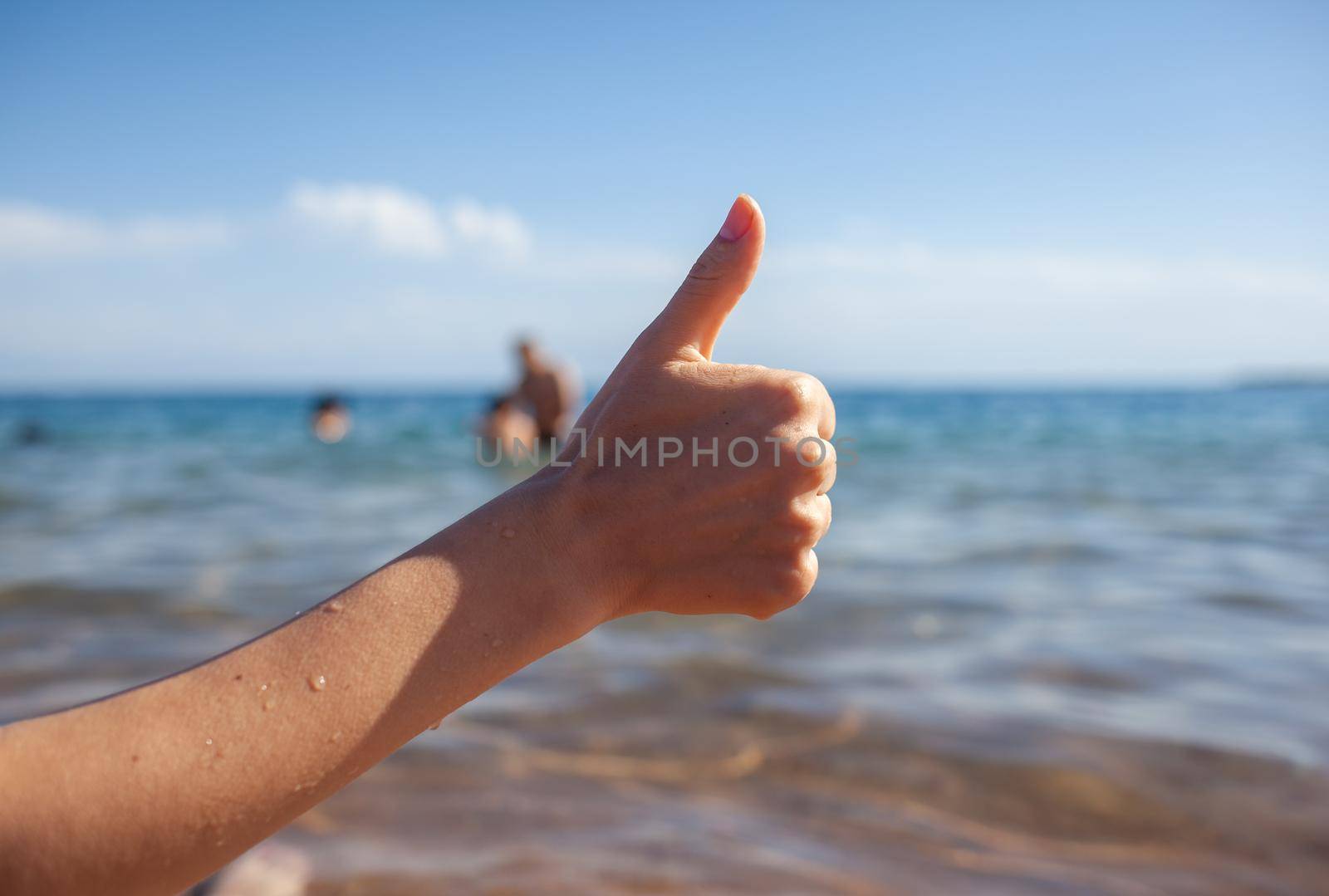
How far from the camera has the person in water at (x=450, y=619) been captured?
909 millimetres

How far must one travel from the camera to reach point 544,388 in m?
11.7

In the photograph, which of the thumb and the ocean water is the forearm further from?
the ocean water

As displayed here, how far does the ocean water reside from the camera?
2186 mm

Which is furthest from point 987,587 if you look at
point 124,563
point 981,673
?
point 124,563

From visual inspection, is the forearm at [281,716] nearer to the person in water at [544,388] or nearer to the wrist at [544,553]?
the wrist at [544,553]

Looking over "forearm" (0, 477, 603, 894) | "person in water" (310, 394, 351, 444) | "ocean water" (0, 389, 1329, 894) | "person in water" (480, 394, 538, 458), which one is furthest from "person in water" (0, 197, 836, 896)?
"person in water" (310, 394, 351, 444)

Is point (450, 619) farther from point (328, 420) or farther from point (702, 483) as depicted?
point (328, 420)

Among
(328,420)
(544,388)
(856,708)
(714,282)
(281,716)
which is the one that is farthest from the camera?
(328,420)

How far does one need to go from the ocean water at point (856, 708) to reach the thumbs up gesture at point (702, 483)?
3.73 ft

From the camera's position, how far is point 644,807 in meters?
2.40

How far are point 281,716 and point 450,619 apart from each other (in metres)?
0.21

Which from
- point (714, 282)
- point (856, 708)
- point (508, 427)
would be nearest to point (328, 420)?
point (508, 427)

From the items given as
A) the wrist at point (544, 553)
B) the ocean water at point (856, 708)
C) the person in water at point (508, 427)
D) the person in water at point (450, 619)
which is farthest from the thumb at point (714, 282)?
the person in water at point (508, 427)

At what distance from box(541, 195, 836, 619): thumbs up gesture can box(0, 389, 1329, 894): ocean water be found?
1.14 meters
